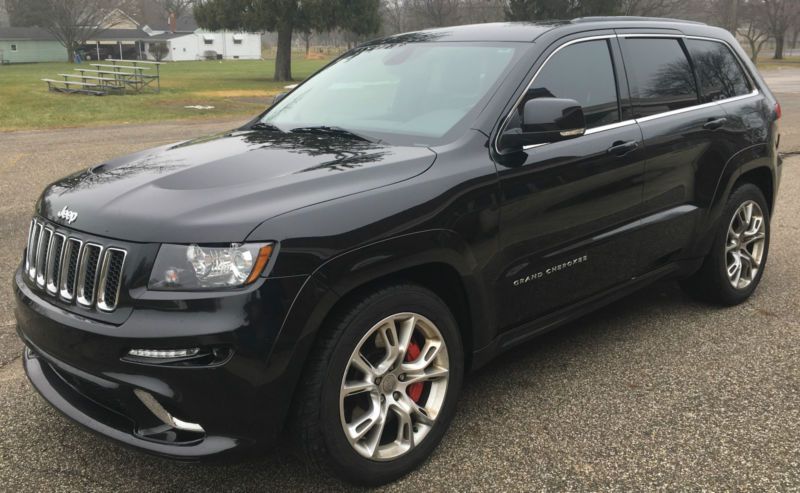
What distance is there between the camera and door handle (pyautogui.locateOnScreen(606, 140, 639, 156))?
3.65 meters

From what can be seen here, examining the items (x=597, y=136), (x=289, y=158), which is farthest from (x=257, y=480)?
(x=597, y=136)

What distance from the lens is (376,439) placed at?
275 cm

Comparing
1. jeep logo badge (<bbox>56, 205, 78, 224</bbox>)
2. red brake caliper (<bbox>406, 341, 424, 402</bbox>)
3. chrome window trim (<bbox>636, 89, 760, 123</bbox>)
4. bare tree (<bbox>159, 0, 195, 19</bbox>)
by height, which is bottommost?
red brake caliper (<bbox>406, 341, 424, 402</bbox>)

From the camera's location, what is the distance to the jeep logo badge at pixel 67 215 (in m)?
2.66

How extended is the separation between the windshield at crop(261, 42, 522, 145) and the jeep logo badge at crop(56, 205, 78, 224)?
4.40ft

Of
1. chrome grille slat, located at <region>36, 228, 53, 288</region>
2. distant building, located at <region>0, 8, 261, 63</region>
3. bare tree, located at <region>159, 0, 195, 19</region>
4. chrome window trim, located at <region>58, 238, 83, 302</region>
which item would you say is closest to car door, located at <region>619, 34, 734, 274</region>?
chrome window trim, located at <region>58, 238, 83, 302</region>

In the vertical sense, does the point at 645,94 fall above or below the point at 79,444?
above

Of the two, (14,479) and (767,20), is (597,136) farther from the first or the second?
(767,20)

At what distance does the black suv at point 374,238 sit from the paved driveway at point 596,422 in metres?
0.34

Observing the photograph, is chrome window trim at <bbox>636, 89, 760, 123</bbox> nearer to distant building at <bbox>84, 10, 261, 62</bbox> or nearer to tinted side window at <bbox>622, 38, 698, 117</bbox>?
tinted side window at <bbox>622, 38, 698, 117</bbox>

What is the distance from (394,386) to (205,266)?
0.91 m

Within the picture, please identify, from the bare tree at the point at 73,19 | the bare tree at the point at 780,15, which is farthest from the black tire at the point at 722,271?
the bare tree at the point at 780,15

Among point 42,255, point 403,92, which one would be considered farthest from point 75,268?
point 403,92

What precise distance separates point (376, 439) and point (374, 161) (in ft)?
3.67
